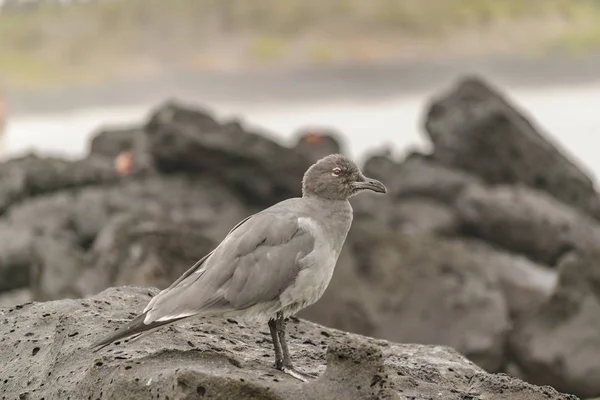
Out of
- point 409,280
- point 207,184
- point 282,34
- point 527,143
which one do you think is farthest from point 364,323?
point 282,34

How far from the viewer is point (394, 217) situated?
2200 centimetres

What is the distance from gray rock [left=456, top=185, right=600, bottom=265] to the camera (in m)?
20.8

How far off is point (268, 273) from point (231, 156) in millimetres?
14399

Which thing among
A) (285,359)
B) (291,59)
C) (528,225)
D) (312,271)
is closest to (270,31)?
(291,59)

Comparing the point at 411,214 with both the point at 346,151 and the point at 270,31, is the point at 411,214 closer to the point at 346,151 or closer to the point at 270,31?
the point at 346,151

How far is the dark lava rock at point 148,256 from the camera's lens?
37.6 feet

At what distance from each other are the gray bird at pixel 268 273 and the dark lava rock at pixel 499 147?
1703 cm

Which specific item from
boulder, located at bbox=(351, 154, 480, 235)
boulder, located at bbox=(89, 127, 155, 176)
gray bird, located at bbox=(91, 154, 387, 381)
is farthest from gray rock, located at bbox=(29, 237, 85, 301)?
gray bird, located at bbox=(91, 154, 387, 381)

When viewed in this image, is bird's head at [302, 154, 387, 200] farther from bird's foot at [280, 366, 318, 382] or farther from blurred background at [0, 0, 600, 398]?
blurred background at [0, 0, 600, 398]

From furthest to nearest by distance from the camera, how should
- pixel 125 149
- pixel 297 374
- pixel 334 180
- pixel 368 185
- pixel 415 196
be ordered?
pixel 125 149 → pixel 415 196 → pixel 368 185 → pixel 334 180 → pixel 297 374

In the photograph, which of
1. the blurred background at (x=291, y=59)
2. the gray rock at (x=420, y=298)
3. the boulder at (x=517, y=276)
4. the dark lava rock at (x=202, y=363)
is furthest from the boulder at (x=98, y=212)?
the blurred background at (x=291, y=59)

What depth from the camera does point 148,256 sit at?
1159cm

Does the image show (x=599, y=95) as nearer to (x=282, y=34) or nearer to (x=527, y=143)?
(x=282, y=34)

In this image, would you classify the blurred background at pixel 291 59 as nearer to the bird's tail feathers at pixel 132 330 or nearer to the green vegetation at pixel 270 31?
the green vegetation at pixel 270 31
